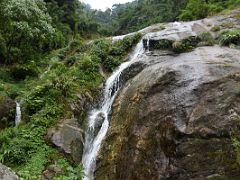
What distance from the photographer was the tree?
18.1 m

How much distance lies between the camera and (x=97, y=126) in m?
14.8

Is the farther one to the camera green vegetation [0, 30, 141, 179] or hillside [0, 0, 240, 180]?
green vegetation [0, 30, 141, 179]

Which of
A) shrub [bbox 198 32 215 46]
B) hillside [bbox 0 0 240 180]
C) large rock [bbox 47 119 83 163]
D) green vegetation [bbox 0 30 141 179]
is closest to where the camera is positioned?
hillside [bbox 0 0 240 180]

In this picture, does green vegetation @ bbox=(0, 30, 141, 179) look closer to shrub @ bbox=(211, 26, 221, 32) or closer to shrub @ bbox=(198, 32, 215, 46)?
shrub @ bbox=(211, 26, 221, 32)

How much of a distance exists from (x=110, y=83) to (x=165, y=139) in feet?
24.2

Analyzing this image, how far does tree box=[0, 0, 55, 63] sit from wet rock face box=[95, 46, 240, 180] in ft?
25.7

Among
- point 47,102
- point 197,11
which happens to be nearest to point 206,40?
point 47,102

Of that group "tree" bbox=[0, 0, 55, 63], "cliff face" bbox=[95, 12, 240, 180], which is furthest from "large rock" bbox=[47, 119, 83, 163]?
"tree" bbox=[0, 0, 55, 63]

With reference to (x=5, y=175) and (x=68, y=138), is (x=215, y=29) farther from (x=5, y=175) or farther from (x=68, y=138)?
(x=5, y=175)

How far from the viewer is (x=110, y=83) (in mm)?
17531

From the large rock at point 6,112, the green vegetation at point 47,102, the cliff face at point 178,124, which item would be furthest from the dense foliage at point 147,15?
the cliff face at point 178,124

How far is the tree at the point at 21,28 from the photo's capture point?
18.1 metres

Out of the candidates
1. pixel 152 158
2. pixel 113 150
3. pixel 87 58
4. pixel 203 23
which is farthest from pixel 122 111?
pixel 203 23

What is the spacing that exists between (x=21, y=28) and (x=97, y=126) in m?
7.43
